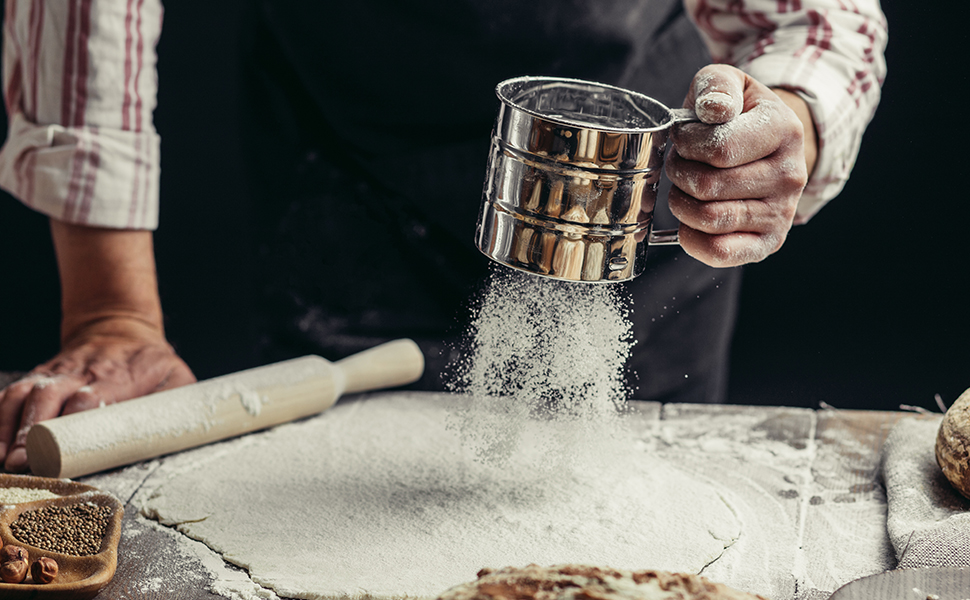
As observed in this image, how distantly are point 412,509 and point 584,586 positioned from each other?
1.36 feet

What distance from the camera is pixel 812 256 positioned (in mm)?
2918

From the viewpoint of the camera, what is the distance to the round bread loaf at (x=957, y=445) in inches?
43.6

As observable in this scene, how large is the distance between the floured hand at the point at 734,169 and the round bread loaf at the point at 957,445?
32cm

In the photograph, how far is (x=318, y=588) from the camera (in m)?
0.97

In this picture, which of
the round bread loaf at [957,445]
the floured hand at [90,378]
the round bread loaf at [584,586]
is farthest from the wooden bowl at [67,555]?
the round bread loaf at [957,445]

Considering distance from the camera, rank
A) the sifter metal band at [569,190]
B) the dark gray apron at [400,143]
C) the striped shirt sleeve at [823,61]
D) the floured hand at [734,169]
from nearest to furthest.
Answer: the sifter metal band at [569,190] < the floured hand at [734,169] < the striped shirt sleeve at [823,61] < the dark gray apron at [400,143]

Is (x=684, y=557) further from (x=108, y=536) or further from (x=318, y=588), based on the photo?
(x=108, y=536)

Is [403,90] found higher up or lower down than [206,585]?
higher up

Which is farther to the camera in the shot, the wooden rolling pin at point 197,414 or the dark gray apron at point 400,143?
the dark gray apron at point 400,143

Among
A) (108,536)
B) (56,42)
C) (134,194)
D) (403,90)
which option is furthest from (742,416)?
(56,42)

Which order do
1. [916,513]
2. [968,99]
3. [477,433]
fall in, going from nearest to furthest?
[916,513] < [477,433] < [968,99]

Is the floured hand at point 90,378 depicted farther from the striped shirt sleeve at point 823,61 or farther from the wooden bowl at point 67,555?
the striped shirt sleeve at point 823,61

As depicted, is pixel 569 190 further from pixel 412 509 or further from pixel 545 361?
pixel 412 509

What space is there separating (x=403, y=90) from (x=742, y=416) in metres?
0.88
